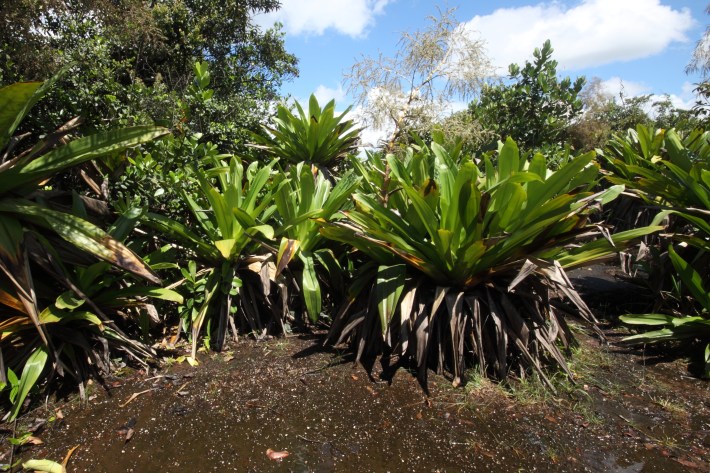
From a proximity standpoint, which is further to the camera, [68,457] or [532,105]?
[532,105]

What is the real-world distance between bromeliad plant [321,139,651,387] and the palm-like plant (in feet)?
7.66

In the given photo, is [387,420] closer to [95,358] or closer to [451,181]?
[451,181]

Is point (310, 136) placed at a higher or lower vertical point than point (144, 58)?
Answer: lower

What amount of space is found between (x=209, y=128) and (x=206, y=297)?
246cm

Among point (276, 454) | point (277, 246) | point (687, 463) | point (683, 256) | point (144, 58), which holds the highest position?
point (144, 58)

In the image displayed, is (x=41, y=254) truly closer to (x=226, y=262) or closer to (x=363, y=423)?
(x=226, y=262)

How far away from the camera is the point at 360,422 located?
6.72ft

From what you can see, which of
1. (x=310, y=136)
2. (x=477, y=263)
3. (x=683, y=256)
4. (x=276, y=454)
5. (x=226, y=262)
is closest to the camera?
(x=276, y=454)

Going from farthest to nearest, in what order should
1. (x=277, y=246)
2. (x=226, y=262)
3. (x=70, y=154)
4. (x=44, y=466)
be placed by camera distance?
(x=277, y=246) → (x=226, y=262) → (x=70, y=154) → (x=44, y=466)

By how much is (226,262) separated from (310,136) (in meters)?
2.33

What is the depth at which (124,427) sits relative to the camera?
6.56ft

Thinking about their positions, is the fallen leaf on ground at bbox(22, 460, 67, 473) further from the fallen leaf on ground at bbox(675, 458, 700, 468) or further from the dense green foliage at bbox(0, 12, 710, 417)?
the fallen leaf on ground at bbox(675, 458, 700, 468)

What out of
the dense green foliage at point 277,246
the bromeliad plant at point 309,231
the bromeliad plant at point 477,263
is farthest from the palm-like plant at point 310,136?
the bromeliad plant at point 477,263

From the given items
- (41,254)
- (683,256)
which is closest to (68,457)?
(41,254)
